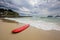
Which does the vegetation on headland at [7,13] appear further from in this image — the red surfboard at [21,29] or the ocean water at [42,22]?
the red surfboard at [21,29]

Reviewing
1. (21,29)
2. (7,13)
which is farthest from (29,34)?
(7,13)

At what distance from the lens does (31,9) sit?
208 centimetres

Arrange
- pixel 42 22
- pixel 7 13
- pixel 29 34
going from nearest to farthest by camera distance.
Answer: pixel 29 34
pixel 42 22
pixel 7 13

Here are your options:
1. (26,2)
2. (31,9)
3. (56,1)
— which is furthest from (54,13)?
(26,2)

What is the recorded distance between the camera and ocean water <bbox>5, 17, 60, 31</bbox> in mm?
1948

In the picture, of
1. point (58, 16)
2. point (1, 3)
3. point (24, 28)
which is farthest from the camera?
point (1, 3)

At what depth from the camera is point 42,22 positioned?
2072 millimetres

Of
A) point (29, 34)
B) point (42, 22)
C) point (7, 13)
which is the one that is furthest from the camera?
point (7, 13)

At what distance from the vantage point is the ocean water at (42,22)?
1948 mm

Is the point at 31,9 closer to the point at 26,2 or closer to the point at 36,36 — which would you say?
the point at 26,2

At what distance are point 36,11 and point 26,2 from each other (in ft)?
0.84

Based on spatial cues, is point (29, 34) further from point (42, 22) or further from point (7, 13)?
point (7, 13)

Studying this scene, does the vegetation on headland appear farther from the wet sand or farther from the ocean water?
the wet sand

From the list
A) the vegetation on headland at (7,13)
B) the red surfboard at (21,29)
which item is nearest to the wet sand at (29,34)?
the red surfboard at (21,29)
